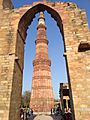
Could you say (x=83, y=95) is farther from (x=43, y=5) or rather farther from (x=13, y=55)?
(x=43, y=5)

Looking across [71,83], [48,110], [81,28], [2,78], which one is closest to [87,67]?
[71,83]

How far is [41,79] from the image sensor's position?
23250mm

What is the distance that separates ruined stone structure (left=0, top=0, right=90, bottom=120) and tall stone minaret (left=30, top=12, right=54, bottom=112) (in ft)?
46.0

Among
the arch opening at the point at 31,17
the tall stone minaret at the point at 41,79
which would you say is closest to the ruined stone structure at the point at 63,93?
the tall stone minaret at the point at 41,79

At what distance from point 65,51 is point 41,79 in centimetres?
1594

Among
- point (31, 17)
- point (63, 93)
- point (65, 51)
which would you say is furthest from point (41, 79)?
point (65, 51)

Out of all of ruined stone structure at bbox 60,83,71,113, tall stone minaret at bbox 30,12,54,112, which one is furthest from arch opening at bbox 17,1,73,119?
tall stone minaret at bbox 30,12,54,112

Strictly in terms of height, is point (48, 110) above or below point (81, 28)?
below

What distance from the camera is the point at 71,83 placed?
669 cm

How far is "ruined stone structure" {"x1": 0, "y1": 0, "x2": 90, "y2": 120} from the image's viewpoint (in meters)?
6.49

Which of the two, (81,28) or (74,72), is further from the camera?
(81,28)

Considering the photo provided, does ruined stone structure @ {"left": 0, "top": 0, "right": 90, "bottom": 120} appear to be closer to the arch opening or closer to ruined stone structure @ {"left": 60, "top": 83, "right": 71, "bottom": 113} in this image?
the arch opening

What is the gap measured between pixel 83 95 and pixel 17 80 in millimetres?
3005

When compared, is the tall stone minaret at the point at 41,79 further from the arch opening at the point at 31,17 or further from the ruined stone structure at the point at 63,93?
the arch opening at the point at 31,17
